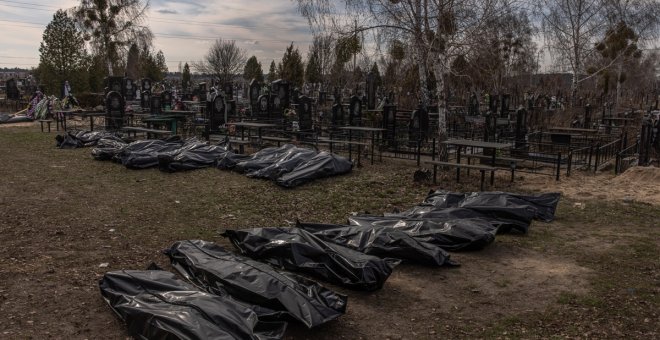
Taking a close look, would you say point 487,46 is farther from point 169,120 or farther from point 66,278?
point 169,120

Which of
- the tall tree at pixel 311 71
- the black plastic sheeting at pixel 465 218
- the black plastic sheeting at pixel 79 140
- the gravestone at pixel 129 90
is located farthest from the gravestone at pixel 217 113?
the tall tree at pixel 311 71

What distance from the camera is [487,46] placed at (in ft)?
39.2

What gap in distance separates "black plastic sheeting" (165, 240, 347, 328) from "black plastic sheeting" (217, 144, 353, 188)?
629cm

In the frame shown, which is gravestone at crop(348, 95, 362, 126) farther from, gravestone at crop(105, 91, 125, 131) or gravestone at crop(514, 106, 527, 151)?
gravestone at crop(105, 91, 125, 131)

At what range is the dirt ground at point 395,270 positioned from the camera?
4902mm

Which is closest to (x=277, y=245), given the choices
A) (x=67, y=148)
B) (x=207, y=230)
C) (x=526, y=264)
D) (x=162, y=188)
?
(x=207, y=230)

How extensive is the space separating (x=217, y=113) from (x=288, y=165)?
8.98 metres

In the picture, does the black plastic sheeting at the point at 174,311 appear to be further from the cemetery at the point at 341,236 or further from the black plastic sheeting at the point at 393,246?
the black plastic sheeting at the point at 393,246

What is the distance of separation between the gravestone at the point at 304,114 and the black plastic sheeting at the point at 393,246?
1394 centimetres

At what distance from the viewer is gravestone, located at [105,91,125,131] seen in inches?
874

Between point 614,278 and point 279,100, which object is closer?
point 614,278

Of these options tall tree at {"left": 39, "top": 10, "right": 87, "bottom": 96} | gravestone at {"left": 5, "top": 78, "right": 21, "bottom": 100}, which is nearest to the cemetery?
tall tree at {"left": 39, "top": 10, "right": 87, "bottom": 96}

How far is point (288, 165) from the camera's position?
489 inches

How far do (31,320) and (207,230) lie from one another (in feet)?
11.3
